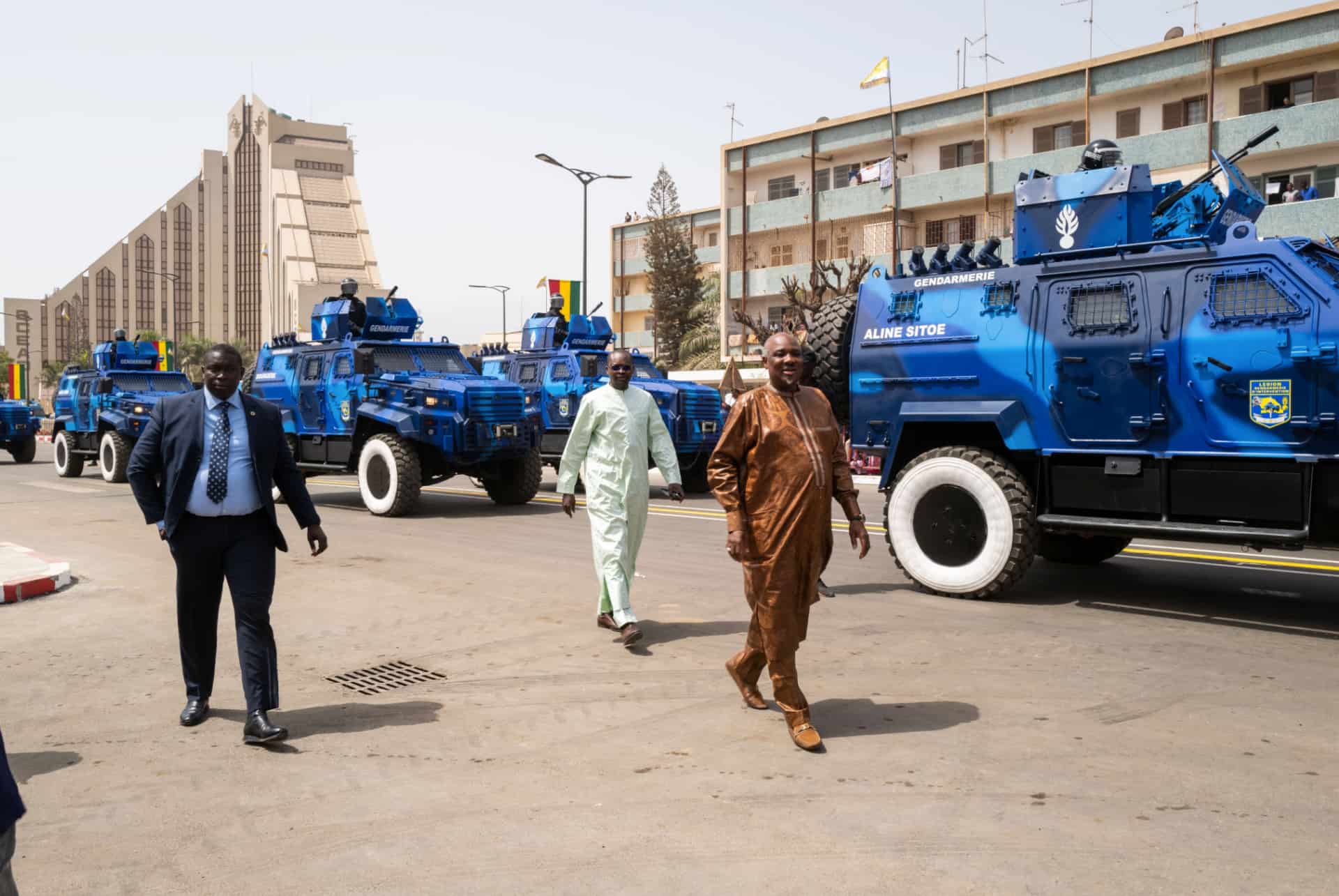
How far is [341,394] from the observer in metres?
16.3

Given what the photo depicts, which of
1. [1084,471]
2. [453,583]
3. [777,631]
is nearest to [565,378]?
[453,583]

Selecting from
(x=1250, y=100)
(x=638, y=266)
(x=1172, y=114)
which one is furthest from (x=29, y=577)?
(x=638, y=266)

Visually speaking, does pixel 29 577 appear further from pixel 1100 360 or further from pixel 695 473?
pixel 695 473

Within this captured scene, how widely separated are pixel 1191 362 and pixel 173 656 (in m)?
6.76

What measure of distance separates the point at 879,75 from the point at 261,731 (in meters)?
38.6

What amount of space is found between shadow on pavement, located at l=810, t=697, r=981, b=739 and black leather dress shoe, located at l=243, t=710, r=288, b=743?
7.97ft

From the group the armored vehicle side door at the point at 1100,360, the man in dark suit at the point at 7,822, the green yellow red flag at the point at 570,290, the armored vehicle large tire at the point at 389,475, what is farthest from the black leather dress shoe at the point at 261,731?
the green yellow red flag at the point at 570,290

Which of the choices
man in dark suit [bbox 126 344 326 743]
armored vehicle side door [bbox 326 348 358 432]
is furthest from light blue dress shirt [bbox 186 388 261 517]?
armored vehicle side door [bbox 326 348 358 432]

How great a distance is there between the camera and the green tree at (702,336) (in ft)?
175

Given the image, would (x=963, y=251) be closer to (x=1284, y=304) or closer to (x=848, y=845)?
(x=1284, y=304)

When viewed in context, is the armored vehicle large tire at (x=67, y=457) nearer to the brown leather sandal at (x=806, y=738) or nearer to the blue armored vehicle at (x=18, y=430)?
the blue armored vehicle at (x=18, y=430)

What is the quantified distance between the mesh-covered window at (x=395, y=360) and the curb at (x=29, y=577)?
6.24 metres

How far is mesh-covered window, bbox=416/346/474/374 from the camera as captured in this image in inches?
669

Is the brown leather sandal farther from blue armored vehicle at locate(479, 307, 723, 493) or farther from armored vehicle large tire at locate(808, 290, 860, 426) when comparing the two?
blue armored vehicle at locate(479, 307, 723, 493)
